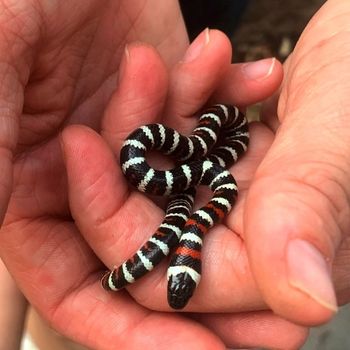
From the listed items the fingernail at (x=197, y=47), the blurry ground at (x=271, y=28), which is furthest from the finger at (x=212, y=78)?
the blurry ground at (x=271, y=28)

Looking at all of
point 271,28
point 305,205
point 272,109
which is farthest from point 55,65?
point 271,28

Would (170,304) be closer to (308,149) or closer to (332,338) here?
(308,149)

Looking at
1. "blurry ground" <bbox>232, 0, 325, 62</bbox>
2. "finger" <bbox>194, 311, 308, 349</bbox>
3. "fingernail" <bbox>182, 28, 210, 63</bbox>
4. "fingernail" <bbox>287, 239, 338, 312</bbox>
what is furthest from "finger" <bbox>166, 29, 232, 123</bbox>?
"blurry ground" <bbox>232, 0, 325, 62</bbox>

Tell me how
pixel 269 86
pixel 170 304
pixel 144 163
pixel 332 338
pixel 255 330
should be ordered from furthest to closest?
pixel 332 338 < pixel 269 86 < pixel 144 163 < pixel 255 330 < pixel 170 304

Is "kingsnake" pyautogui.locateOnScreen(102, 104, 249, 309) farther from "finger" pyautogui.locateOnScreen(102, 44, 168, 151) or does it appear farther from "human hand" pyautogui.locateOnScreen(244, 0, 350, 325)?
"human hand" pyautogui.locateOnScreen(244, 0, 350, 325)

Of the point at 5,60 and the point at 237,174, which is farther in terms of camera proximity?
the point at 237,174

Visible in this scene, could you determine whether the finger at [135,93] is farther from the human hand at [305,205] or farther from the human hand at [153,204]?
the human hand at [305,205]

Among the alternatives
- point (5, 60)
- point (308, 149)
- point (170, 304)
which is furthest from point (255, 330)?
point (5, 60)
